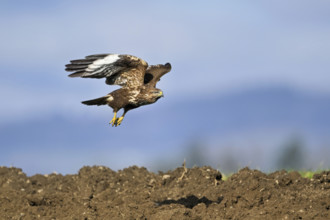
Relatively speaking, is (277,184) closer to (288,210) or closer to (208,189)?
(208,189)

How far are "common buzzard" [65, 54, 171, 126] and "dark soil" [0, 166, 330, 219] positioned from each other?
1.53 meters

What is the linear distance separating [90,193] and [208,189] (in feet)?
6.90

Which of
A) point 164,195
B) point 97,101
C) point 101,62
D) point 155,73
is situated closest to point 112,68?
point 101,62

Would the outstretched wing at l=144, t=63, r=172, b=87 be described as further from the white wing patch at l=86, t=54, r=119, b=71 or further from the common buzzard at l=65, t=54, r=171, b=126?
the white wing patch at l=86, t=54, r=119, b=71

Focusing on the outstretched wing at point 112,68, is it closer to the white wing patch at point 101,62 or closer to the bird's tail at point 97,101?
the white wing patch at point 101,62

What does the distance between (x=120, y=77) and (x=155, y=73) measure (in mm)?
994

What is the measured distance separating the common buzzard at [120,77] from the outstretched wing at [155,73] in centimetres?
26

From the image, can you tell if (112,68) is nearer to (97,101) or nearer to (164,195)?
(97,101)

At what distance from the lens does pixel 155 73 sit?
37.7ft

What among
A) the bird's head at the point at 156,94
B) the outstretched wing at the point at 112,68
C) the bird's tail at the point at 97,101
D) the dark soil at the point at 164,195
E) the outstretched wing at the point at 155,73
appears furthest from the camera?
the outstretched wing at the point at 155,73

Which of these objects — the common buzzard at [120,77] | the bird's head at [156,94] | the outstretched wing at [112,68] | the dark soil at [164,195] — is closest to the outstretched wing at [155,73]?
the common buzzard at [120,77]

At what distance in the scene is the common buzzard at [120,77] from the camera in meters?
10.1

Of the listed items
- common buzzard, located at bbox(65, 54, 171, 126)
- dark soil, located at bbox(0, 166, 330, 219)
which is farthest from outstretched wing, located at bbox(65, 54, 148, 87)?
dark soil, located at bbox(0, 166, 330, 219)

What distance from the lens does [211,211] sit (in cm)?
924
